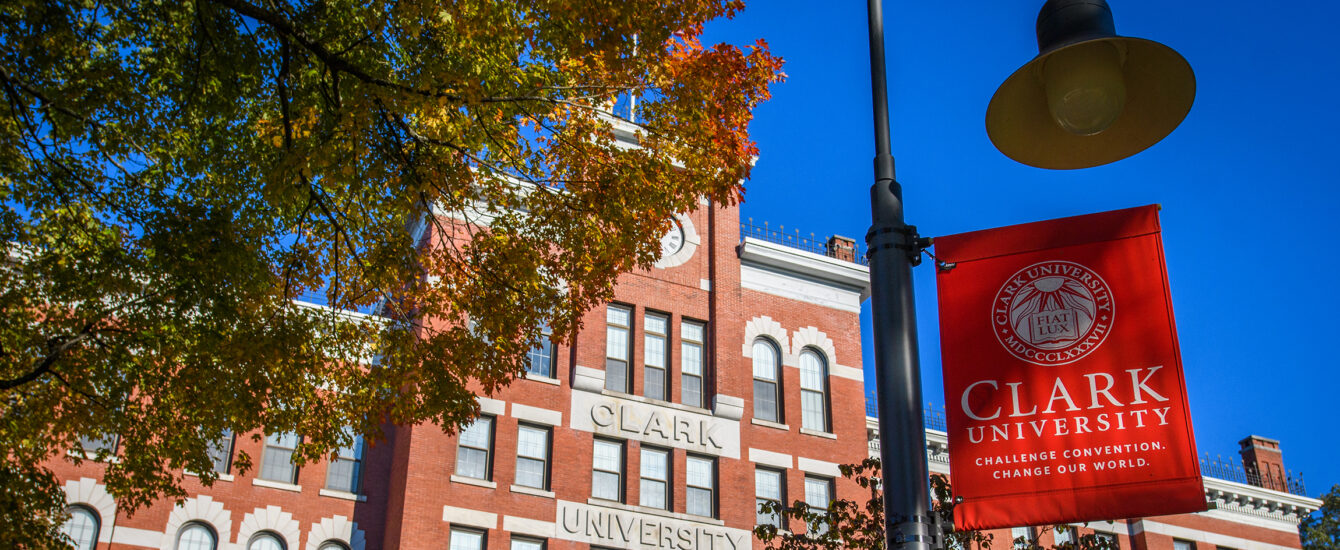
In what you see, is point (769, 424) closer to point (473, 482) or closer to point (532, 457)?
point (532, 457)

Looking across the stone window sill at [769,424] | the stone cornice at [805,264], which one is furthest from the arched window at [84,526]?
the stone cornice at [805,264]

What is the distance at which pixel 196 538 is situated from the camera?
84.8 ft

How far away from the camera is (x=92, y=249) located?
12727 mm

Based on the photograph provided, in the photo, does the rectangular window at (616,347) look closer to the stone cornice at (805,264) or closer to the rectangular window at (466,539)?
the stone cornice at (805,264)

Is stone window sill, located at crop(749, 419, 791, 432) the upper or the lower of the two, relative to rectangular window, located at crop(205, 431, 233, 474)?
upper

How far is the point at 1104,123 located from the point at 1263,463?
134 ft

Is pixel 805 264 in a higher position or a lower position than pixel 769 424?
higher

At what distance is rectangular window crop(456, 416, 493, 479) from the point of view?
2756 cm

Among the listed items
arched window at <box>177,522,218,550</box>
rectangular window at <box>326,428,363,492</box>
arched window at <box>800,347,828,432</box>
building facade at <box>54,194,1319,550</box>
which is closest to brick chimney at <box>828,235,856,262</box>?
building facade at <box>54,194,1319,550</box>

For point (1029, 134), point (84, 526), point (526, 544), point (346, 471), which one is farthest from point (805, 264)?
point (1029, 134)

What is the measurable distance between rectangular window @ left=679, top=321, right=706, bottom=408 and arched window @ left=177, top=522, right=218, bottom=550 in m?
11.4

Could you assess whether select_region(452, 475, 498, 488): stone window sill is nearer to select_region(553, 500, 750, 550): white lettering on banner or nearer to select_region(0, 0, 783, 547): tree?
select_region(553, 500, 750, 550): white lettering on banner

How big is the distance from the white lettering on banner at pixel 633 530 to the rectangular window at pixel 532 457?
2.80 feet

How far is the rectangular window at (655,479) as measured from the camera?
29.0 meters
